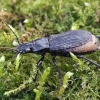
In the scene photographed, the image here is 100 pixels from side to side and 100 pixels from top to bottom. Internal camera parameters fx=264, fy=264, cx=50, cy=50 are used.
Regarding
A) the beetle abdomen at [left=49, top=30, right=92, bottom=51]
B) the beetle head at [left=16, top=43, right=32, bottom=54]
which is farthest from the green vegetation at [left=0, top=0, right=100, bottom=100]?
the beetle abdomen at [left=49, top=30, right=92, bottom=51]

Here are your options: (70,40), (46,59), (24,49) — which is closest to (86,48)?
(70,40)

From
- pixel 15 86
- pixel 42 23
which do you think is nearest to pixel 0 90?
pixel 15 86

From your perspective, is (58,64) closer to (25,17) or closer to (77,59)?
(77,59)

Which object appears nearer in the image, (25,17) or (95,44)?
(95,44)

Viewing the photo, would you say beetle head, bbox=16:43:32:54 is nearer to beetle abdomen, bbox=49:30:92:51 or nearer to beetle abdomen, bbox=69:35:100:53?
beetle abdomen, bbox=49:30:92:51

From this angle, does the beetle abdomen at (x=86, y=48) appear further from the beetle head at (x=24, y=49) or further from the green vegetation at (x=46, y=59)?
the beetle head at (x=24, y=49)

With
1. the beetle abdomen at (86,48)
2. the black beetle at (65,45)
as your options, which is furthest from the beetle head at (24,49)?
the beetle abdomen at (86,48)

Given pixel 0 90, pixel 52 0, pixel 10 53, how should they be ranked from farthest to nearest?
pixel 52 0 < pixel 10 53 < pixel 0 90

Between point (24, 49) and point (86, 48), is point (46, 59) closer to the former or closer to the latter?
point (24, 49)

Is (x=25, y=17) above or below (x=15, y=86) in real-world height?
above
